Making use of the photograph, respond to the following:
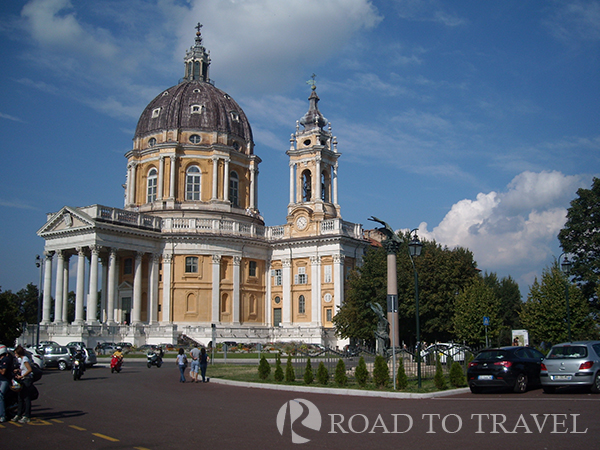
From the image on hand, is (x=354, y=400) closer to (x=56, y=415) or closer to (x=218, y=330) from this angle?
(x=56, y=415)

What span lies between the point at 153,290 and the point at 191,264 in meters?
4.51

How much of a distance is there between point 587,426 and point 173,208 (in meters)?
56.3

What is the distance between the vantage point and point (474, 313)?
41500 millimetres

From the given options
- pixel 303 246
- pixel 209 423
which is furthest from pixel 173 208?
pixel 209 423

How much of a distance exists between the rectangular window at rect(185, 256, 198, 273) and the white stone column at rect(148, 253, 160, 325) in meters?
2.85

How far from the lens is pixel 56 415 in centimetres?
1427

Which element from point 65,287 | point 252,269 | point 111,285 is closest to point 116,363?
point 111,285

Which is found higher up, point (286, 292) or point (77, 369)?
point (286, 292)

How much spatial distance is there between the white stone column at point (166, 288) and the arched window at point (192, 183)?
928 centimetres

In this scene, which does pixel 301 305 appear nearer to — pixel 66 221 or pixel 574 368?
pixel 66 221

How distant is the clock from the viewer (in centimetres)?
6212

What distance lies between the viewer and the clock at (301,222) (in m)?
62.1

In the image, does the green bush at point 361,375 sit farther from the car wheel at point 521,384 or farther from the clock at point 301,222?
the clock at point 301,222

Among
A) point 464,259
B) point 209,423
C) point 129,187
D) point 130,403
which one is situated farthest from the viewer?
point 129,187
